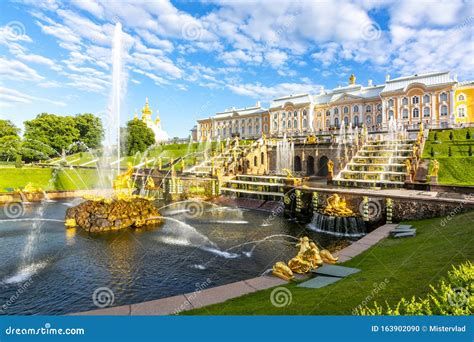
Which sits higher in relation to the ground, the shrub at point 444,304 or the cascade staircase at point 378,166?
the cascade staircase at point 378,166

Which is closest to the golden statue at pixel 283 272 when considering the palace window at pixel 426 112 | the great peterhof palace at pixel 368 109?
the great peterhof palace at pixel 368 109

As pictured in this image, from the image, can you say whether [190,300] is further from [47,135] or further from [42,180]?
[47,135]

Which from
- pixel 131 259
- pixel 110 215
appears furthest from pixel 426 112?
pixel 131 259

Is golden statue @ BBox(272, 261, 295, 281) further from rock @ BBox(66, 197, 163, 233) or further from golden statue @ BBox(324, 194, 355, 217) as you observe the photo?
rock @ BBox(66, 197, 163, 233)

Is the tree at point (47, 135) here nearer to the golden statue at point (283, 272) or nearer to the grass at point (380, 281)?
the golden statue at point (283, 272)

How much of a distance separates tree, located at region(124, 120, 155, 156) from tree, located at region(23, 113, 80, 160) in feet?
35.2

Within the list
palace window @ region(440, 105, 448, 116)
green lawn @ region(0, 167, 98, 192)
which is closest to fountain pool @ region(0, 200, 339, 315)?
green lawn @ region(0, 167, 98, 192)

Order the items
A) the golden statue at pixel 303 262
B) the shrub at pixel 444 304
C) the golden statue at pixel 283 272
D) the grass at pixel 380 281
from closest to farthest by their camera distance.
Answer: the shrub at pixel 444 304 < the grass at pixel 380 281 < the golden statue at pixel 283 272 < the golden statue at pixel 303 262

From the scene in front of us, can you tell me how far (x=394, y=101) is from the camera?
206 ft

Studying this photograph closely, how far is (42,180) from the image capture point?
35938 millimetres

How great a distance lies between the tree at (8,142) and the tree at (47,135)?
5.01 ft

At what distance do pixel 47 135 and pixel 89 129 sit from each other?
523 inches

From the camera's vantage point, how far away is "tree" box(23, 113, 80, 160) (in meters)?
56.2

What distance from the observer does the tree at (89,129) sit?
238ft
